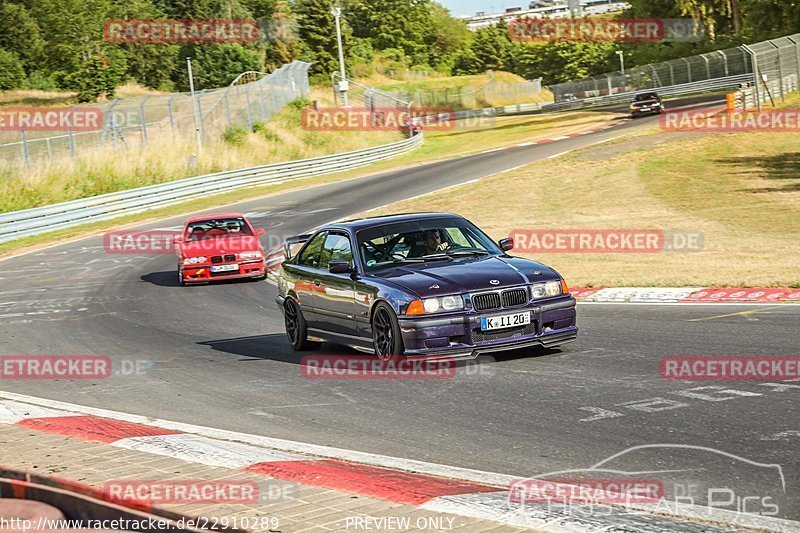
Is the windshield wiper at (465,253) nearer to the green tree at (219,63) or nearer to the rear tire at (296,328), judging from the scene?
the rear tire at (296,328)

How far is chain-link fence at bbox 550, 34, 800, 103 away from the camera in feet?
153

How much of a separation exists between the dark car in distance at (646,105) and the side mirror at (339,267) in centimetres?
4980

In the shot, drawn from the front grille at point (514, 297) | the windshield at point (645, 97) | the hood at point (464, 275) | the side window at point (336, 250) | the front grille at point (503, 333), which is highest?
the windshield at point (645, 97)

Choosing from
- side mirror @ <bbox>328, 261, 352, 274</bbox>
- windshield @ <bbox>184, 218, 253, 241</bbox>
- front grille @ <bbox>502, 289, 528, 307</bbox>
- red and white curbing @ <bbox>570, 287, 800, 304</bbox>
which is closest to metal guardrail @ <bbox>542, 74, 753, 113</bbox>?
windshield @ <bbox>184, 218, 253, 241</bbox>

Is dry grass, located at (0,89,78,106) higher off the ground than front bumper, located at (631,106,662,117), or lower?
higher

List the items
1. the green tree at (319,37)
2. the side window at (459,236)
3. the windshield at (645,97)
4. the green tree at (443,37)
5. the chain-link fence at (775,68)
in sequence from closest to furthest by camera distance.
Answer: the side window at (459,236), the chain-link fence at (775,68), the windshield at (645,97), the green tree at (319,37), the green tree at (443,37)

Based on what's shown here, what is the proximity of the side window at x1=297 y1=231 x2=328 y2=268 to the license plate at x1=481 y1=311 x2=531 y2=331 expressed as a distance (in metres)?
2.97

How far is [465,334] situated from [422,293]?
58 centimetres

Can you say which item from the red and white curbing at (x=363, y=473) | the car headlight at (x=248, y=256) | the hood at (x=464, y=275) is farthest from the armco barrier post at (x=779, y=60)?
the red and white curbing at (x=363, y=473)

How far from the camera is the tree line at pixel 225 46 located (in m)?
85.4

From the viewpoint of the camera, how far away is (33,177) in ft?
130

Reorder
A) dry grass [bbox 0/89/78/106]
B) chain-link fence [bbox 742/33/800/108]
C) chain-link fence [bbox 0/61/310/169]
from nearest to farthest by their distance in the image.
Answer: chain-link fence [bbox 0/61/310/169] → chain-link fence [bbox 742/33/800/108] → dry grass [bbox 0/89/78/106]

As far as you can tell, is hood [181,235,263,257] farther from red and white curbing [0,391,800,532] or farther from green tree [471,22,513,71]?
green tree [471,22,513,71]

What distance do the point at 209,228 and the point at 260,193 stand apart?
19.6 metres
